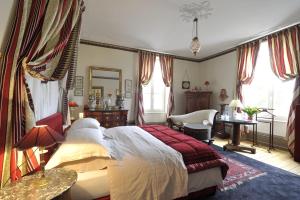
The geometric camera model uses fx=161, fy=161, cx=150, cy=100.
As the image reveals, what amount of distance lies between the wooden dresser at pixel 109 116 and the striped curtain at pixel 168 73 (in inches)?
71.0

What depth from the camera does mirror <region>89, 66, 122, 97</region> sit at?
4738mm

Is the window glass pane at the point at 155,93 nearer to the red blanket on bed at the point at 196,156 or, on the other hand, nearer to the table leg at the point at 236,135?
the table leg at the point at 236,135

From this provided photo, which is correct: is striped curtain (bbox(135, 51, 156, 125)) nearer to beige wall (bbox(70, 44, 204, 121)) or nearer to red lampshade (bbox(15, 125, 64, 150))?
beige wall (bbox(70, 44, 204, 121))

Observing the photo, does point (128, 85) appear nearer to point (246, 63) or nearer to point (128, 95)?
point (128, 95)

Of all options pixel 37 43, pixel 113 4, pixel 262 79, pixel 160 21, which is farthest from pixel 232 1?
pixel 37 43

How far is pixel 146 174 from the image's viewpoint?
1.58 meters

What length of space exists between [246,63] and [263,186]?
3.38m

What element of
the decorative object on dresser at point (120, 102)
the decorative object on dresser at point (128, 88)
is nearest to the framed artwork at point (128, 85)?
the decorative object on dresser at point (128, 88)

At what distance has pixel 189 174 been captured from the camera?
5.97 ft

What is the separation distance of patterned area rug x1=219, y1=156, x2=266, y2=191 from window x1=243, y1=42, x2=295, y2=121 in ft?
6.47

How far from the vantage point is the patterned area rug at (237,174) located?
7.54 ft

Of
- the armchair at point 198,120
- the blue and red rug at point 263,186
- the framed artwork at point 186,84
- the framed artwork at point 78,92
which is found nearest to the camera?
the blue and red rug at point 263,186

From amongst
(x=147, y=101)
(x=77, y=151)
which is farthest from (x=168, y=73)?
(x=77, y=151)

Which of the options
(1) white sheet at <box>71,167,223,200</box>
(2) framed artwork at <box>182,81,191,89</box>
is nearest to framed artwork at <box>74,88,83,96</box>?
(1) white sheet at <box>71,167,223,200</box>
